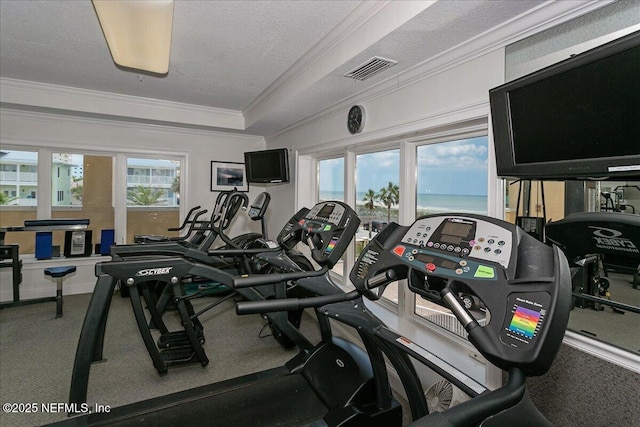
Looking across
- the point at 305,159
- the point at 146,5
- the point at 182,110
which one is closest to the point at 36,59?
the point at 182,110

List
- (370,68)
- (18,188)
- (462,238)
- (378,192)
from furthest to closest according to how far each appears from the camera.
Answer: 1. (18,188)
2. (378,192)
3. (370,68)
4. (462,238)

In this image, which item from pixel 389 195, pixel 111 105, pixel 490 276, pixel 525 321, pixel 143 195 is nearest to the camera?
pixel 525 321

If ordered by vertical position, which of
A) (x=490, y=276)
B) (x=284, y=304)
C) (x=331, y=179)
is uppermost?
(x=331, y=179)

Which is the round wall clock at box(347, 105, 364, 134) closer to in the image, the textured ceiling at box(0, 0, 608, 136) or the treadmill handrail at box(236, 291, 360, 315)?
the textured ceiling at box(0, 0, 608, 136)

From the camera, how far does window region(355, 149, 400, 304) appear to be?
3.06m

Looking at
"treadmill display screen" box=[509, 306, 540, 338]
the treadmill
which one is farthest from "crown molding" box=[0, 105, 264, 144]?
"treadmill display screen" box=[509, 306, 540, 338]

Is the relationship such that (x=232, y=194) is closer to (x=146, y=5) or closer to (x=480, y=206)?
(x=146, y=5)

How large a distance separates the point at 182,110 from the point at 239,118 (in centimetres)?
78

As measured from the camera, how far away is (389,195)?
3121 mm

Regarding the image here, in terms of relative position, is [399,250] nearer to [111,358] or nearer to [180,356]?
[180,356]

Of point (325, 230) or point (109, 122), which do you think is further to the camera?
point (109, 122)

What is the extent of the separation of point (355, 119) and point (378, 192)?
0.75 metres

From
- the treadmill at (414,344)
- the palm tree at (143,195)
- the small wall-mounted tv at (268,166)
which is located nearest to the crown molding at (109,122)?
the small wall-mounted tv at (268,166)

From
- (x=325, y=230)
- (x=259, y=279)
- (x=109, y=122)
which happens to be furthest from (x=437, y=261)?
(x=109, y=122)
